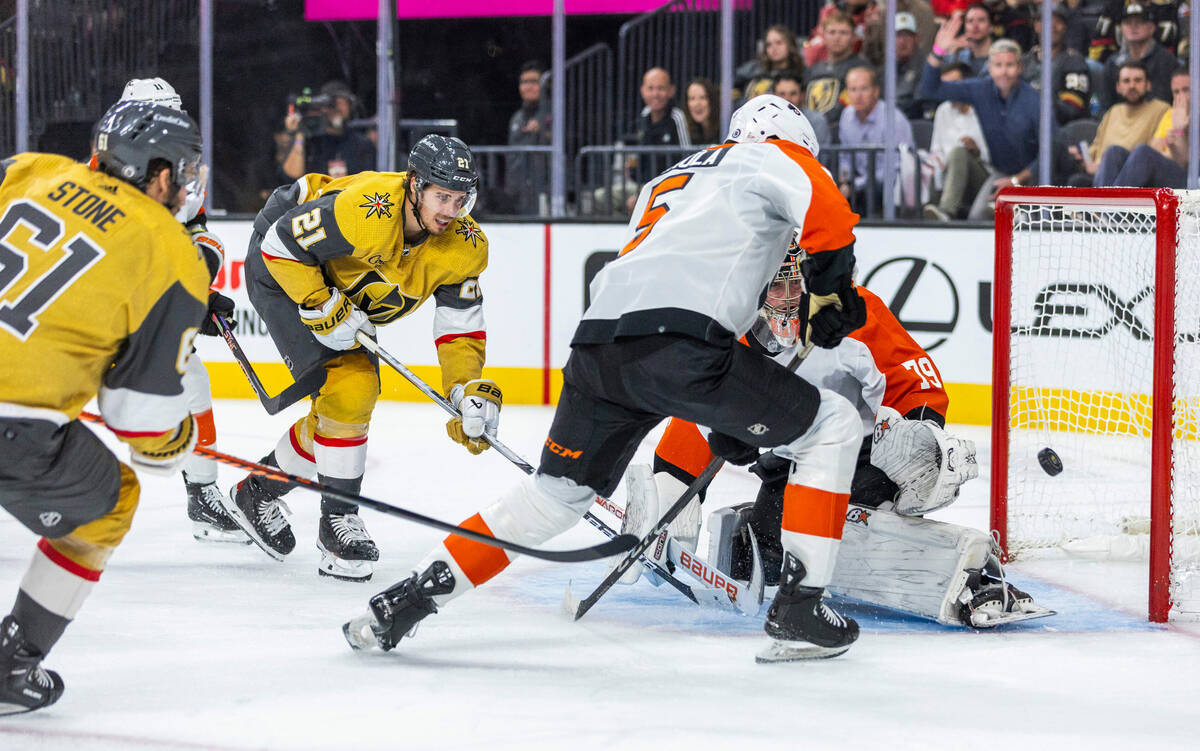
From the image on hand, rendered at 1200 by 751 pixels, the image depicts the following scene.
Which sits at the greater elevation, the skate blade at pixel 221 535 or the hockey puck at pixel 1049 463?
the hockey puck at pixel 1049 463

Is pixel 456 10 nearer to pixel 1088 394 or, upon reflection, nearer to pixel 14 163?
pixel 1088 394

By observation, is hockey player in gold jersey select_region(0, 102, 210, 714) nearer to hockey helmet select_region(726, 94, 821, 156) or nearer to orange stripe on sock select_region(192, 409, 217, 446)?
hockey helmet select_region(726, 94, 821, 156)

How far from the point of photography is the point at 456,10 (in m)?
8.27

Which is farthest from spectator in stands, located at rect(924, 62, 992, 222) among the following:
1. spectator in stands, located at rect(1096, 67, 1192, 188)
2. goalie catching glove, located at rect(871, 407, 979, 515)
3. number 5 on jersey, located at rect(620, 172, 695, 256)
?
number 5 on jersey, located at rect(620, 172, 695, 256)

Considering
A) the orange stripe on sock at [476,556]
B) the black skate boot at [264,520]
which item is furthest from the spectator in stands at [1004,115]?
the orange stripe on sock at [476,556]

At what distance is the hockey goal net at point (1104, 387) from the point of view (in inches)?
117

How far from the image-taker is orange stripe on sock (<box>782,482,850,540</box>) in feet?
8.37

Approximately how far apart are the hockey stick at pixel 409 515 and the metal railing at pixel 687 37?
4248mm

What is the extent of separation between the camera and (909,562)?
115 inches

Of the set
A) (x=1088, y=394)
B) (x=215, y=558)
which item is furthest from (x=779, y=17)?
(x=215, y=558)

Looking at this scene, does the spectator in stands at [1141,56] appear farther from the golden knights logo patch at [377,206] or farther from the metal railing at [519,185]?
the golden knights logo patch at [377,206]

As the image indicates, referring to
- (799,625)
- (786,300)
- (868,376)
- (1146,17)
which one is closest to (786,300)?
(786,300)

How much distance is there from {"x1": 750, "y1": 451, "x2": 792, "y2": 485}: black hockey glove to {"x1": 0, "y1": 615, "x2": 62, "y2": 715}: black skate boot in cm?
156

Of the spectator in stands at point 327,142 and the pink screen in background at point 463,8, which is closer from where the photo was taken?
the spectator in stands at point 327,142
